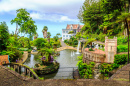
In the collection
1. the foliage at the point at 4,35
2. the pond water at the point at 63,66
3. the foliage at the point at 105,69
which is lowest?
the pond water at the point at 63,66

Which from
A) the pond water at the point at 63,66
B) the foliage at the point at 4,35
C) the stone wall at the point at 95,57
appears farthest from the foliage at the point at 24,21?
the stone wall at the point at 95,57

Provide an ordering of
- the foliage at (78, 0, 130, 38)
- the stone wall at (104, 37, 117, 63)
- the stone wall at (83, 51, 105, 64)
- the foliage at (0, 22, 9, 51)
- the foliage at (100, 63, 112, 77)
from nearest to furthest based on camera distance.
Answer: the foliage at (100, 63, 112, 77), the stone wall at (104, 37, 117, 63), the stone wall at (83, 51, 105, 64), the foliage at (0, 22, 9, 51), the foliage at (78, 0, 130, 38)

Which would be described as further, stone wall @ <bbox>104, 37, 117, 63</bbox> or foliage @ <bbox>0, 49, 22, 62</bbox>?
foliage @ <bbox>0, 49, 22, 62</bbox>

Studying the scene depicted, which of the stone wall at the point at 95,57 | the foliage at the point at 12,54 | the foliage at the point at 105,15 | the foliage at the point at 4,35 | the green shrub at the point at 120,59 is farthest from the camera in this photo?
the foliage at the point at 105,15

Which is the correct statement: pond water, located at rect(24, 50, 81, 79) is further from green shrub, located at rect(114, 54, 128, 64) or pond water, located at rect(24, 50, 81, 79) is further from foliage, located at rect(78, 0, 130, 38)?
foliage, located at rect(78, 0, 130, 38)

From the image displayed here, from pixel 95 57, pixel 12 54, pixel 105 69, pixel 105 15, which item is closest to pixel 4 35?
pixel 12 54

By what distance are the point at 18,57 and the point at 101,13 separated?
27.1 metres

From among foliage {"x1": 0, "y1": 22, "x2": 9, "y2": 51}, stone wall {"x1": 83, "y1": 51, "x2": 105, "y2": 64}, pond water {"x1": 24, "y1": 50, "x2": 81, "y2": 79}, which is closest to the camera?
pond water {"x1": 24, "y1": 50, "x2": 81, "y2": 79}

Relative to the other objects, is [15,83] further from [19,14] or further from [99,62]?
[19,14]

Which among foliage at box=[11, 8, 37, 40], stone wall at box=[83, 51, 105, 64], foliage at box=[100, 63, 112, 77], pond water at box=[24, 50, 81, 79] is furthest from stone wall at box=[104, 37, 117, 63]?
foliage at box=[11, 8, 37, 40]

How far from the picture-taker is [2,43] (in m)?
18.6

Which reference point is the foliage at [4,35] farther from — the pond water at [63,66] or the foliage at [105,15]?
the foliage at [105,15]

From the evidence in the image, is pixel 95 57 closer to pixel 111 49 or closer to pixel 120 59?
pixel 111 49

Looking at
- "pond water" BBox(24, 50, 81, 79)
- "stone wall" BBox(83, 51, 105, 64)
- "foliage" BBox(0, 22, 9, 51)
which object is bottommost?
"pond water" BBox(24, 50, 81, 79)
